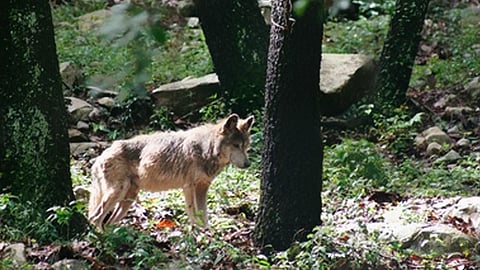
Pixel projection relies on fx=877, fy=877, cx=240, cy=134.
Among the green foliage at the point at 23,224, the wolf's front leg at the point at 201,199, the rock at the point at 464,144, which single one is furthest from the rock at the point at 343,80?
the green foliage at the point at 23,224

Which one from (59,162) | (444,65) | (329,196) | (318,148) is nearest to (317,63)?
(318,148)

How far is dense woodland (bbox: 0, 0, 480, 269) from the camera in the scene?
6.95 m

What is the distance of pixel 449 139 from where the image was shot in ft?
42.7

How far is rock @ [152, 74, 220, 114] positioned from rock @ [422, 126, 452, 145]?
11.2ft

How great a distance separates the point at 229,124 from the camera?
10.3 meters

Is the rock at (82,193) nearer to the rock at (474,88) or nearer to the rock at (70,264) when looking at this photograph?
the rock at (70,264)

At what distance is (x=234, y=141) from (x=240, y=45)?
3519 mm

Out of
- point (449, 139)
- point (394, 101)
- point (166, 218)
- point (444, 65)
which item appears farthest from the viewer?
point (444, 65)

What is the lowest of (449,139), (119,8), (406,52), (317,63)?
(449,139)

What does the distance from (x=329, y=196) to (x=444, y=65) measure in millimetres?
7312

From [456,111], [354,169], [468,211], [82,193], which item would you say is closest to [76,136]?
[82,193]

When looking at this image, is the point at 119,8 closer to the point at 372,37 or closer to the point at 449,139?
the point at 449,139

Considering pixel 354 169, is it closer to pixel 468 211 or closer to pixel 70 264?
pixel 468 211

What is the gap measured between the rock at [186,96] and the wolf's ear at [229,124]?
12.6 feet
